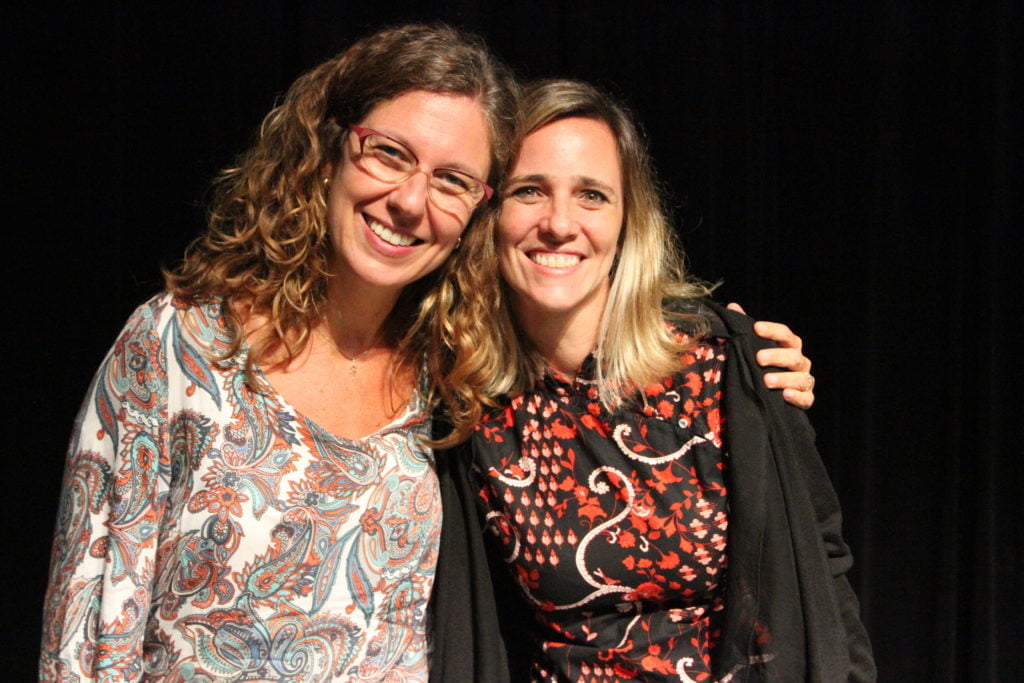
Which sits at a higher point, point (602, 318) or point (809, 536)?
point (602, 318)

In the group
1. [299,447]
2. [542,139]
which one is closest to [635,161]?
[542,139]

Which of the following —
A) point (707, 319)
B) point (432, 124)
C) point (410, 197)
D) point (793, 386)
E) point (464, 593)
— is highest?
point (432, 124)

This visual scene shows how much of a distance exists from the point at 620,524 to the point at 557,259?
47cm

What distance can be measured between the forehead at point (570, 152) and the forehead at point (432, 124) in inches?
6.9

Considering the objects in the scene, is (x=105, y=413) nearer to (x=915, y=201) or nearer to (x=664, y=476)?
(x=664, y=476)

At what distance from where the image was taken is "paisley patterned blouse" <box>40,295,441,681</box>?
1122 mm

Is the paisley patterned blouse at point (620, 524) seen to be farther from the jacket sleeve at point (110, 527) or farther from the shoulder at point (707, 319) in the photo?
the jacket sleeve at point (110, 527)

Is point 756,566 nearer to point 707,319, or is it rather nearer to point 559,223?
point 707,319

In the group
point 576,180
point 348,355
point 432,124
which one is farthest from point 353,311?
point 576,180

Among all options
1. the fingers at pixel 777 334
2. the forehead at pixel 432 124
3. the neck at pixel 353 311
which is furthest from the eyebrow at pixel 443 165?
the fingers at pixel 777 334

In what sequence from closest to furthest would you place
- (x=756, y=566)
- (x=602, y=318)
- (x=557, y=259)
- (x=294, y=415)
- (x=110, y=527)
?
(x=110, y=527), (x=294, y=415), (x=756, y=566), (x=557, y=259), (x=602, y=318)

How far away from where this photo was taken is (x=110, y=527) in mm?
1128

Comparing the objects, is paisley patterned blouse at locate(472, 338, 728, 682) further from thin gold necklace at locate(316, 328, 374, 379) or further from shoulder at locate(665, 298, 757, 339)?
thin gold necklace at locate(316, 328, 374, 379)

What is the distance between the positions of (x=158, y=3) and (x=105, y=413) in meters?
1.13
